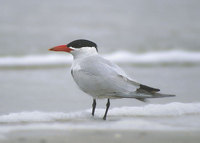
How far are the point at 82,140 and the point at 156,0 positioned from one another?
7.39 meters

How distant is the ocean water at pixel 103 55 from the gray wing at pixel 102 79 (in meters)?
0.26

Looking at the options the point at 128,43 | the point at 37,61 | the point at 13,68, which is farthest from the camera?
the point at 128,43

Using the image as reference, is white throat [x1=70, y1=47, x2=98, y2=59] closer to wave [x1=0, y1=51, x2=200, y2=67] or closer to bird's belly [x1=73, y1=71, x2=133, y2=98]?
bird's belly [x1=73, y1=71, x2=133, y2=98]

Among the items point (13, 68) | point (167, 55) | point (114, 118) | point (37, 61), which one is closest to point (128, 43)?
point (167, 55)

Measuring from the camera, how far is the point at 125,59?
704cm

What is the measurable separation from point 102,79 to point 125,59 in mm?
3419

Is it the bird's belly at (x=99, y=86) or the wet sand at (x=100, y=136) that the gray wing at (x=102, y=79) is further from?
the wet sand at (x=100, y=136)

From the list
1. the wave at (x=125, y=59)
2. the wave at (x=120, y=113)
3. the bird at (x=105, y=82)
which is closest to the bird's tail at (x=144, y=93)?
the bird at (x=105, y=82)

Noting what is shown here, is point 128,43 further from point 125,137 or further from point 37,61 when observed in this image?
point 125,137

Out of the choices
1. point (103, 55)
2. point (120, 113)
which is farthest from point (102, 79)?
point (103, 55)

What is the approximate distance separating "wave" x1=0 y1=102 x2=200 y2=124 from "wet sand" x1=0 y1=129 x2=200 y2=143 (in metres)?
0.54

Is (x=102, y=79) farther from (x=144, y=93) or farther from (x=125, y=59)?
(x=125, y=59)

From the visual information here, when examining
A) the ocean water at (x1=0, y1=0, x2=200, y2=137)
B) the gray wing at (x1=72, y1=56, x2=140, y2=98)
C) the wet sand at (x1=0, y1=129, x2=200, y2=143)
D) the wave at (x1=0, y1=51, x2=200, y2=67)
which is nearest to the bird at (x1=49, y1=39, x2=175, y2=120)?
the gray wing at (x1=72, y1=56, x2=140, y2=98)

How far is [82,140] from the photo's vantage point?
299 cm
